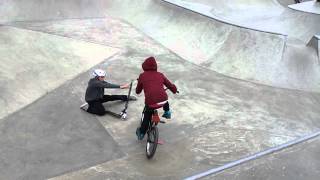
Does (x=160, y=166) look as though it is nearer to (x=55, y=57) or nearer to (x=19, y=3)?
(x=55, y=57)

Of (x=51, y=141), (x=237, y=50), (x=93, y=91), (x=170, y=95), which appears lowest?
(x=51, y=141)

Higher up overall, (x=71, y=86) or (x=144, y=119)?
(x=144, y=119)

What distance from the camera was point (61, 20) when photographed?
14.3 meters

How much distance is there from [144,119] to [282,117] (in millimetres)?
3541

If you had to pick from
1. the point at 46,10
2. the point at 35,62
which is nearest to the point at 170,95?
the point at 35,62

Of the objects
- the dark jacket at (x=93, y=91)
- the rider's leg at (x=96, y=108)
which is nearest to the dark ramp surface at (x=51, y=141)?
the rider's leg at (x=96, y=108)

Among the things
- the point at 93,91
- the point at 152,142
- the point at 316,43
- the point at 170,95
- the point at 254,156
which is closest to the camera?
the point at 152,142

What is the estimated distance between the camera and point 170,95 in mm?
9688

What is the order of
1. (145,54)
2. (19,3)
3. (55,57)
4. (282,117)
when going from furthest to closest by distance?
1. (19,3)
2. (145,54)
3. (55,57)
4. (282,117)

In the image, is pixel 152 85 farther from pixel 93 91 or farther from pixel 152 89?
pixel 93 91

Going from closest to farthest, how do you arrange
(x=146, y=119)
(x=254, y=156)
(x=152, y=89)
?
(x=152, y=89)
(x=146, y=119)
(x=254, y=156)

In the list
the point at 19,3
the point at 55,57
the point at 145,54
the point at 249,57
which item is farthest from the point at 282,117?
the point at 19,3

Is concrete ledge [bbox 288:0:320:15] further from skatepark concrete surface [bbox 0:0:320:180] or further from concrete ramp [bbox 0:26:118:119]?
concrete ramp [bbox 0:26:118:119]

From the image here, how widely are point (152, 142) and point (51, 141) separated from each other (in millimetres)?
1919
